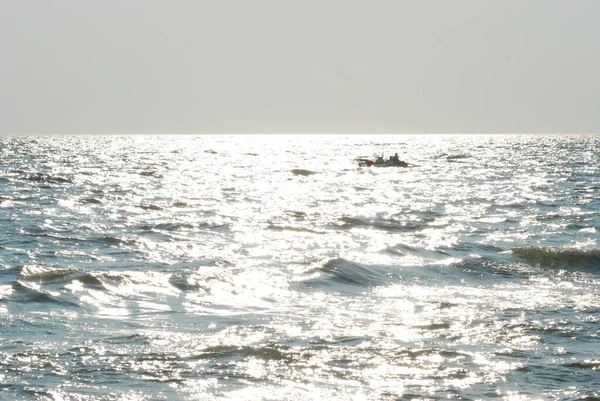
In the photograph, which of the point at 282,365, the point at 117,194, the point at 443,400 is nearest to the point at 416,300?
the point at 282,365

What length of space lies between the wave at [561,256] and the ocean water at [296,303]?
0.08 metres

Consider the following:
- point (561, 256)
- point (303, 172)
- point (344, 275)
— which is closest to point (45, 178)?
point (303, 172)

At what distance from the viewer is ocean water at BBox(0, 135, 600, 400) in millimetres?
10367

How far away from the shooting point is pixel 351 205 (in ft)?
132

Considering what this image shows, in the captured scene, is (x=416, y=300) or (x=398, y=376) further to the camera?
(x=416, y=300)

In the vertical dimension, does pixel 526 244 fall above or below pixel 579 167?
below

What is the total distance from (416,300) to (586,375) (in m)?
5.72

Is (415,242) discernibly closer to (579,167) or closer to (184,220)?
(184,220)

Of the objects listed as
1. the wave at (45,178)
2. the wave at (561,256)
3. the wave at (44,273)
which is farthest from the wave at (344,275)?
the wave at (45,178)

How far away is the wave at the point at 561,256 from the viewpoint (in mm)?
21953

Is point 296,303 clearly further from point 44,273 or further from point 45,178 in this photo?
point 45,178

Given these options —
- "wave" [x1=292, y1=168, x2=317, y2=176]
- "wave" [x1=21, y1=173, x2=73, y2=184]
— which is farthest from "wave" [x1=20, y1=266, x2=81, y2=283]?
"wave" [x1=292, y1=168, x2=317, y2=176]

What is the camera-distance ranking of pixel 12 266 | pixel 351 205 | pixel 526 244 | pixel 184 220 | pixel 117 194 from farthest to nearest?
pixel 117 194
pixel 351 205
pixel 184 220
pixel 526 244
pixel 12 266

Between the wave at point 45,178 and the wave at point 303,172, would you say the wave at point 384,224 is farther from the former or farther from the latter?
the wave at point 303,172
